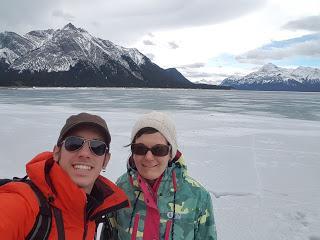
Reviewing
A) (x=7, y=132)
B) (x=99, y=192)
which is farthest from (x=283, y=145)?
(x=99, y=192)

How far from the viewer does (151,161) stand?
91.6 inches

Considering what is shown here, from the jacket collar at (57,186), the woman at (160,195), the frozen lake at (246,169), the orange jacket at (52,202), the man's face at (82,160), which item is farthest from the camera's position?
the frozen lake at (246,169)

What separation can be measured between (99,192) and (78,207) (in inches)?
10.9

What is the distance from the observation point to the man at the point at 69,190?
1.65 meters

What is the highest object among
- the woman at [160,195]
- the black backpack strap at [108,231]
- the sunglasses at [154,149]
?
the sunglasses at [154,149]

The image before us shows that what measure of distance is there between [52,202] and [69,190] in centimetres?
10

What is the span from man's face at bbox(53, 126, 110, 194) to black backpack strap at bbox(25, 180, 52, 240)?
26 cm

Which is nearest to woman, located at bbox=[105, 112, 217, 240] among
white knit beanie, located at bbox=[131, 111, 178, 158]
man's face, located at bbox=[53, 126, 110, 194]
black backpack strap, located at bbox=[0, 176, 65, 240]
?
white knit beanie, located at bbox=[131, 111, 178, 158]

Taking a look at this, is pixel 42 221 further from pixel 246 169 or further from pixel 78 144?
pixel 246 169

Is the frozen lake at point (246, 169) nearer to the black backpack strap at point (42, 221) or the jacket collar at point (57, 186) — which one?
the jacket collar at point (57, 186)

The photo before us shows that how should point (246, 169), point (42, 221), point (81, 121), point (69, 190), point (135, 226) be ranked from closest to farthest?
point (42, 221), point (69, 190), point (81, 121), point (135, 226), point (246, 169)

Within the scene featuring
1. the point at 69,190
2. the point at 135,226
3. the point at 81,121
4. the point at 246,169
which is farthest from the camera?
the point at 246,169

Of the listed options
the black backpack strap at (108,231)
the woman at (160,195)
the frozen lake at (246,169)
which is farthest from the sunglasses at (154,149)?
the frozen lake at (246,169)

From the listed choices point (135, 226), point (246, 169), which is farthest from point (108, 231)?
point (246, 169)
